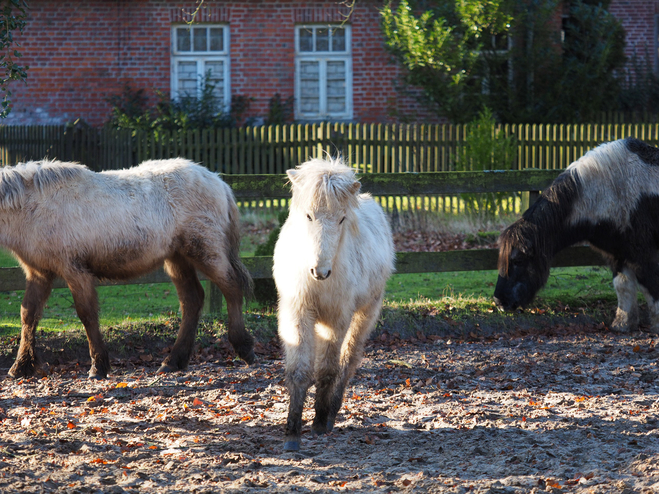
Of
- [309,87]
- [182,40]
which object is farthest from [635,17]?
[182,40]

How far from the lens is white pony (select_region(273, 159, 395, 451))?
4.05 m

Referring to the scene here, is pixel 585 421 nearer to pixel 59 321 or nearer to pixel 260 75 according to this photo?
pixel 59 321

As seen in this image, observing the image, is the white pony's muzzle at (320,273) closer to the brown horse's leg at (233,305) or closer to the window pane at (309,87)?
the brown horse's leg at (233,305)

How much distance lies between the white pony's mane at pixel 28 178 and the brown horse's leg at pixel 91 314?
0.74m

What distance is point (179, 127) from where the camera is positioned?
1591 cm

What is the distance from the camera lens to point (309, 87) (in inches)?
680

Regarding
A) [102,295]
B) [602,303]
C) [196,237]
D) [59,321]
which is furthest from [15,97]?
[602,303]

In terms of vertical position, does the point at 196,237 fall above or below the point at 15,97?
below

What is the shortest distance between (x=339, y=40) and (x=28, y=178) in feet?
40.7

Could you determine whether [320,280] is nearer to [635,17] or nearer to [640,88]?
[640,88]

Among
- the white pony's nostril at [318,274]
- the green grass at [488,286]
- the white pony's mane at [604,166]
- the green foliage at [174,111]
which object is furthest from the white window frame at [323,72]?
the white pony's nostril at [318,274]

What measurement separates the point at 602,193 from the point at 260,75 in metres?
11.1

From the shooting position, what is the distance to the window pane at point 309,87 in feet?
56.5

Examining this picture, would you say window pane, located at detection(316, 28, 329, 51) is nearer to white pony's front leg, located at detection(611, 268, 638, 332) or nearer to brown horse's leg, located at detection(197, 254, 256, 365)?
white pony's front leg, located at detection(611, 268, 638, 332)
